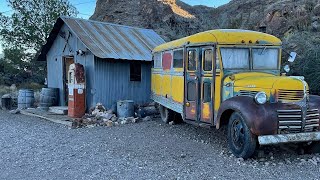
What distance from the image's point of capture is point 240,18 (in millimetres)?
25875

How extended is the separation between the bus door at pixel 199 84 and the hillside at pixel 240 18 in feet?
16.2

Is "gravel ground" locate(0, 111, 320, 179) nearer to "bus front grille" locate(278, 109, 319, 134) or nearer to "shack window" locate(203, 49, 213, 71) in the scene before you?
"bus front grille" locate(278, 109, 319, 134)

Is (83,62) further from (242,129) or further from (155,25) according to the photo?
(155,25)

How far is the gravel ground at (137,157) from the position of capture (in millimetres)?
5273

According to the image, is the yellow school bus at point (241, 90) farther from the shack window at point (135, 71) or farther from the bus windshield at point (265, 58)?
the shack window at point (135, 71)

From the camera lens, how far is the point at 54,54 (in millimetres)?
14805

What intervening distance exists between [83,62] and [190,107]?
250 inches

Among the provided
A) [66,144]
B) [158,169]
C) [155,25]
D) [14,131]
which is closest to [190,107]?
[158,169]

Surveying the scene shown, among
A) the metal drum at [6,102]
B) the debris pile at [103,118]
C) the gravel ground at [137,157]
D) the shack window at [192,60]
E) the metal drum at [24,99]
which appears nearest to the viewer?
the gravel ground at [137,157]

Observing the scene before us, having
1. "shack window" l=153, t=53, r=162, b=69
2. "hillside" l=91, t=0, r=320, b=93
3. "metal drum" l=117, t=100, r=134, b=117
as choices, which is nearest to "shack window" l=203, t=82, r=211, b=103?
"shack window" l=153, t=53, r=162, b=69

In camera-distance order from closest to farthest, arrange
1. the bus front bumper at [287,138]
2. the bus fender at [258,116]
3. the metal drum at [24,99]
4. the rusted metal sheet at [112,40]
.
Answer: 1. the bus front bumper at [287,138]
2. the bus fender at [258,116]
3. the rusted metal sheet at [112,40]
4. the metal drum at [24,99]

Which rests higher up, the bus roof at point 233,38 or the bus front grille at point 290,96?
the bus roof at point 233,38

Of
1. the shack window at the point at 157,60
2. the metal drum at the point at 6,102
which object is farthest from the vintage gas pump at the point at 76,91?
the metal drum at the point at 6,102

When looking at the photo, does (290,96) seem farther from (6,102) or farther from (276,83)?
(6,102)
